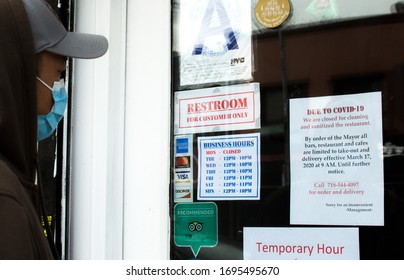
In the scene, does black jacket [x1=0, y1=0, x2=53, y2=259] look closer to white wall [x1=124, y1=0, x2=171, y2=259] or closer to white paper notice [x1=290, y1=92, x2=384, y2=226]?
white wall [x1=124, y1=0, x2=171, y2=259]

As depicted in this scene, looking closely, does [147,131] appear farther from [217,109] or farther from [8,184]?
[8,184]

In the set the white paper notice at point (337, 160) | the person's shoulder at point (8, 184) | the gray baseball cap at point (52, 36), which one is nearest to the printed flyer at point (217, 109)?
the white paper notice at point (337, 160)

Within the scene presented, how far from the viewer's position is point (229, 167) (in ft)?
6.46

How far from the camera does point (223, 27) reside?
204 cm

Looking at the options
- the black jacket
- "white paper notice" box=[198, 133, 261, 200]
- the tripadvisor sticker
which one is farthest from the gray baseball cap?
the tripadvisor sticker

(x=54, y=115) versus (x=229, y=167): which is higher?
(x=54, y=115)

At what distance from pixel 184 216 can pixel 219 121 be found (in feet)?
Answer: 1.36

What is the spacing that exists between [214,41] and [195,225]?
0.76 m

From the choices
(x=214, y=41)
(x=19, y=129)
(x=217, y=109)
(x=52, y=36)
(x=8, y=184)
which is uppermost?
(x=214, y=41)

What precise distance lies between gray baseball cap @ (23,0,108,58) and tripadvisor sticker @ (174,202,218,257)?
765 millimetres

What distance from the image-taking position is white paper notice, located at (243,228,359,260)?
1772mm

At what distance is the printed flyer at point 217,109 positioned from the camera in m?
1.96

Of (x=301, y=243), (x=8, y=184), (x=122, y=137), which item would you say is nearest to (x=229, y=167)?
(x=301, y=243)
